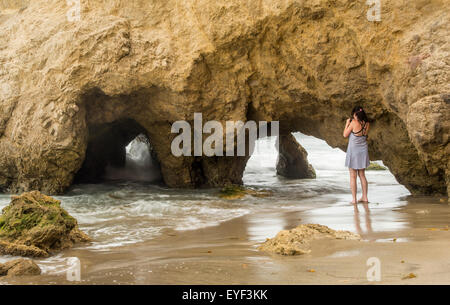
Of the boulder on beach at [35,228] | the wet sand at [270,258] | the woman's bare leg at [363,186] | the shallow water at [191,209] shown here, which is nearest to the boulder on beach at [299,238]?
the wet sand at [270,258]

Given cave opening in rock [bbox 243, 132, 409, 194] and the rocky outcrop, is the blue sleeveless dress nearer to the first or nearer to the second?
cave opening in rock [bbox 243, 132, 409, 194]

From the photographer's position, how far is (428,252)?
3008 mm

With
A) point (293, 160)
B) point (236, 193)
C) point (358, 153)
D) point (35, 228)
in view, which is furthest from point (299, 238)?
point (293, 160)

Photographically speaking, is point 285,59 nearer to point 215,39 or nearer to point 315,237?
point 215,39

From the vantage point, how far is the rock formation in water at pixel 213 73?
6156mm

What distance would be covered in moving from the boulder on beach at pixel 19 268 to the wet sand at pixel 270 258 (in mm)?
105

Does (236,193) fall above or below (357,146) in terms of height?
below

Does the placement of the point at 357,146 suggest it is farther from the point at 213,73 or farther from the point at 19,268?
the point at 19,268

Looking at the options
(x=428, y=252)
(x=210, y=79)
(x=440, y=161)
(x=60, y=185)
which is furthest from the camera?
(x=60, y=185)

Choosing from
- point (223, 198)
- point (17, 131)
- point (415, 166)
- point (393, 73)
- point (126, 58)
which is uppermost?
point (126, 58)

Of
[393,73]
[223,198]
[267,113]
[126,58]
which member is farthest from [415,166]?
[126,58]

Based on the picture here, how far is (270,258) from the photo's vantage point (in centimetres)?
330

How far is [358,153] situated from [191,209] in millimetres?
2571

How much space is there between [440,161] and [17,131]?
265 inches
